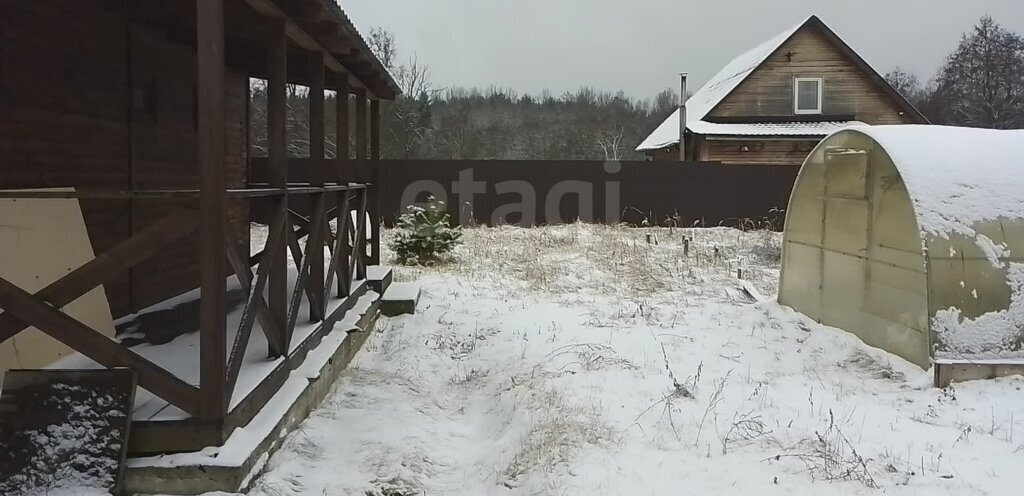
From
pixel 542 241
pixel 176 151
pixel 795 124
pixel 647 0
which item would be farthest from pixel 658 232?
pixel 647 0

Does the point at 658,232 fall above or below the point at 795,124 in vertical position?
below

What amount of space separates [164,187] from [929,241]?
245 inches

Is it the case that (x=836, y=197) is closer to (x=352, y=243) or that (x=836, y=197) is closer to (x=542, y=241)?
(x=352, y=243)

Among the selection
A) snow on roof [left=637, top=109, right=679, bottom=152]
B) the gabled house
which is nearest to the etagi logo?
the gabled house

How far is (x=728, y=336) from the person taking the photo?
6.98 m

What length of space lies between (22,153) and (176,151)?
2.23 m

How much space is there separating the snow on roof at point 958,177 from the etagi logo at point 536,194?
1133cm

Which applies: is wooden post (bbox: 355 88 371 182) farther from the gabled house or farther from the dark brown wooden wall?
the gabled house

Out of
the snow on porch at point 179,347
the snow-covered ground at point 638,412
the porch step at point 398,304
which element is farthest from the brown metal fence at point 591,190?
the snow on porch at point 179,347

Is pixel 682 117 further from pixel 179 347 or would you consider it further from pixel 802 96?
pixel 179 347

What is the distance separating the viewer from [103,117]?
5004 mm

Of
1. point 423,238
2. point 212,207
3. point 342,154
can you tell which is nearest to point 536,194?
point 423,238

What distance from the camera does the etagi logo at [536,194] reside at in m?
17.3

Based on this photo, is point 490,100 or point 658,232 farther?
point 490,100
